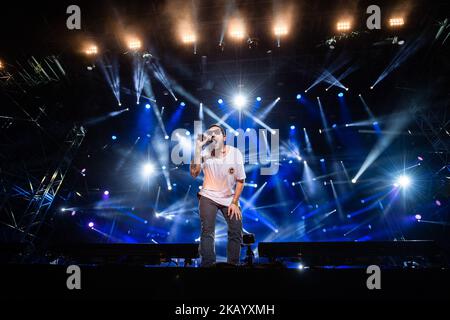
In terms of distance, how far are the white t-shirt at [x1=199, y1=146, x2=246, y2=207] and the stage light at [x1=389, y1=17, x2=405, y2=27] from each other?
5.14 m

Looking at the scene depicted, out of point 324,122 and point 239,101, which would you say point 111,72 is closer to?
point 239,101

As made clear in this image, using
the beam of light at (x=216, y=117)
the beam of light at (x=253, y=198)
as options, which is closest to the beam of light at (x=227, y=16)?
the beam of light at (x=216, y=117)

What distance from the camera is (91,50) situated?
6770 millimetres

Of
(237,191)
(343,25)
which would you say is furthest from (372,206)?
(237,191)

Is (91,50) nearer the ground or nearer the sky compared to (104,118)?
nearer the sky

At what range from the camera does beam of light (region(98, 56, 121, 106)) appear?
23.5ft

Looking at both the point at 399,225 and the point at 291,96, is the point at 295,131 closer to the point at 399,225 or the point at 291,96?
the point at 291,96

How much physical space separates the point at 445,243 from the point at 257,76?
6731 millimetres

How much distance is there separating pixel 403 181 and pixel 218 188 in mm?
8089

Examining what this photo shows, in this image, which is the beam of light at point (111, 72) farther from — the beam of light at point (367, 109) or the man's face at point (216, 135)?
the beam of light at point (367, 109)

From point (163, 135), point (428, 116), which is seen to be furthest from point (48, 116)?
point (428, 116)

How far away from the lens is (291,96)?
8.43 metres

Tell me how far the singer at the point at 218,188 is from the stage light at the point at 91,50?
4990 mm

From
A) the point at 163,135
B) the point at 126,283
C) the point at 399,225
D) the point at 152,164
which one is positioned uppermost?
the point at 163,135
